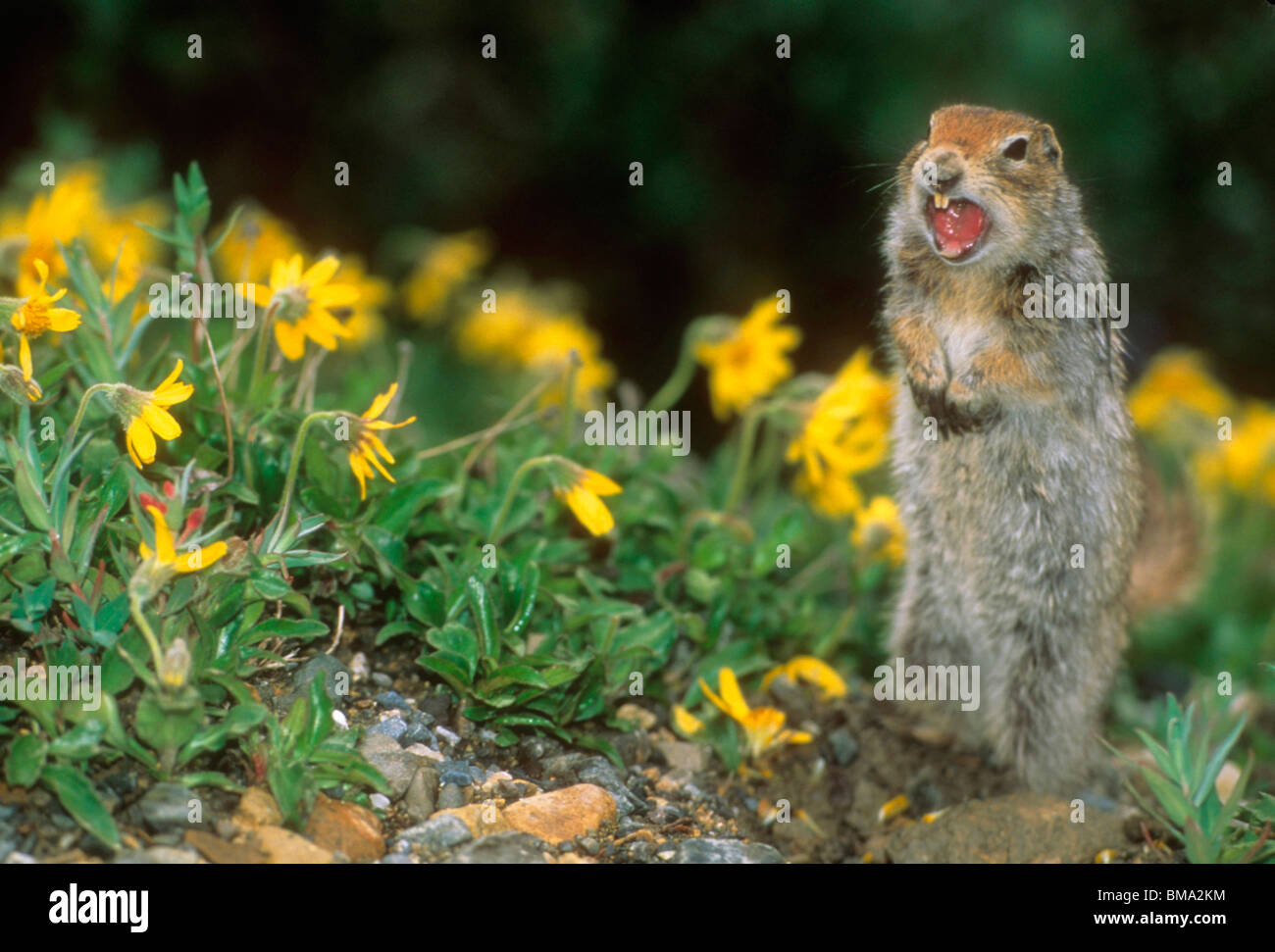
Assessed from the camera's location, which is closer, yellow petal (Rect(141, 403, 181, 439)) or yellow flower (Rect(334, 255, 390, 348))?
yellow petal (Rect(141, 403, 181, 439))

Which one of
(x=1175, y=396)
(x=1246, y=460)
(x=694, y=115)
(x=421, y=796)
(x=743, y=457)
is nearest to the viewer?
(x=421, y=796)

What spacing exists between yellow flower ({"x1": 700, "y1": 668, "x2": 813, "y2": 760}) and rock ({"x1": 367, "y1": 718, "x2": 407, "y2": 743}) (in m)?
0.80

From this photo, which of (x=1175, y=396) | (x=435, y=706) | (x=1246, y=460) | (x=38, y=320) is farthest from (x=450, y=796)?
(x=1175, y=396)

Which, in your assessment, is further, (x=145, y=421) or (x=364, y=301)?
(x=364, y=301)

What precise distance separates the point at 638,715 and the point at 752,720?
352 mm

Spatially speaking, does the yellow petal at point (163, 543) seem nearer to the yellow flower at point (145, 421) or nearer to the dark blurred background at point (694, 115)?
the yellow flower at point (145, 421)

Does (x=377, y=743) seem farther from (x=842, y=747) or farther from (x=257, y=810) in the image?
(x=842, y=747)

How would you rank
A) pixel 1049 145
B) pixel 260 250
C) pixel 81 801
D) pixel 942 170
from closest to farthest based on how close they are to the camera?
pixel 81 801
pixel 942 170
pixel 1049 145
pixel 260 250

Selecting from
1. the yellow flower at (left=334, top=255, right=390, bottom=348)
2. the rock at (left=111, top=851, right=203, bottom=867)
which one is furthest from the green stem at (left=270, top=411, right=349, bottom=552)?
the yellow flower at (left=334, top=255, right=390, bottom=348)

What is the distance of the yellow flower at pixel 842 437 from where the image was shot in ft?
12.9

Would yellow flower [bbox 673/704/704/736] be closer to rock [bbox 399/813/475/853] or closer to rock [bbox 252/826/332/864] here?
rock [bbox 399/813/475/853]

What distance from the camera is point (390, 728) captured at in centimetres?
310

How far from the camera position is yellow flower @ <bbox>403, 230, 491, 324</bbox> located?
5.31 meters
